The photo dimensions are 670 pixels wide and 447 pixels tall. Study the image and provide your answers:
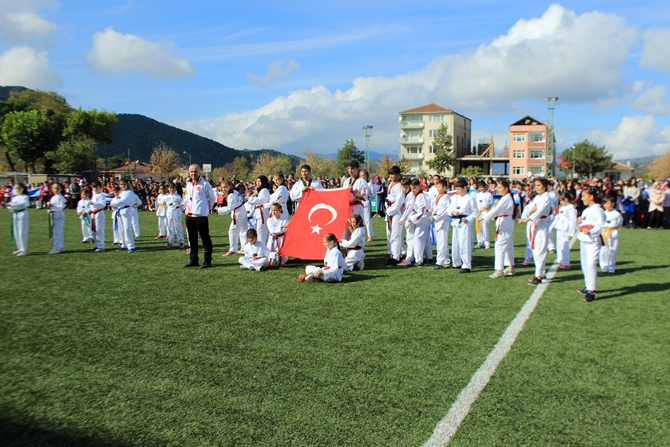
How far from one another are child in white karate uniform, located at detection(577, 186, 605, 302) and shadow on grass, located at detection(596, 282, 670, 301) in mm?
410

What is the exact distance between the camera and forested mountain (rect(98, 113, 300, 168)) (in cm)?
13636

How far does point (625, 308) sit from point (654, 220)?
622 inches

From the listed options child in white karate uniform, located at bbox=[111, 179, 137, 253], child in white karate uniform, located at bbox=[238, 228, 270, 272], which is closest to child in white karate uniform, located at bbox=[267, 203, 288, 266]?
child in white karate uniform, located at bbox=[238, 228, 270, 272]

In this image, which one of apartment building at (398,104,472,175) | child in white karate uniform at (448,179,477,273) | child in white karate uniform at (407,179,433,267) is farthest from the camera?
apartment building at (398,104,472,175)

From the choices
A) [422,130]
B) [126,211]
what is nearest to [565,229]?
[126,211]

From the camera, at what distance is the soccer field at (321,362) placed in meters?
3.80

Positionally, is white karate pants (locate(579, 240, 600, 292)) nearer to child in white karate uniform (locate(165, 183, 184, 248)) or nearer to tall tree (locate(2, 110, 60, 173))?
child in white karate uniform (locate(165, 183, 184, 248))

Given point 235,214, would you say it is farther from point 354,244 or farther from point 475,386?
point 475,386

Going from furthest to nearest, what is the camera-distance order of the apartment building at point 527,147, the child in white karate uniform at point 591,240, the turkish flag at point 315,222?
the apartment building at point 527,147 < the turkish flag at point 315,222 < the child in white karate uniform at point 591,240

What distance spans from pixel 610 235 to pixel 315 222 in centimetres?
634

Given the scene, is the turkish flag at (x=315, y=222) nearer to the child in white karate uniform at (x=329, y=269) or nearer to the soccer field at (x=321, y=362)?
the child in white karate uniform at (x=329, y=269)

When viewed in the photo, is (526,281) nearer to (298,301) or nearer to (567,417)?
(298,301)

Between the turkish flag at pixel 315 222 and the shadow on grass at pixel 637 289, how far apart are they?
16.6 ft

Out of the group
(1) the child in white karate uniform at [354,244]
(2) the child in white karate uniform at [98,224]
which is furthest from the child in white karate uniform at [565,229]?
(2) the child in white karate uniform at [98,224]
